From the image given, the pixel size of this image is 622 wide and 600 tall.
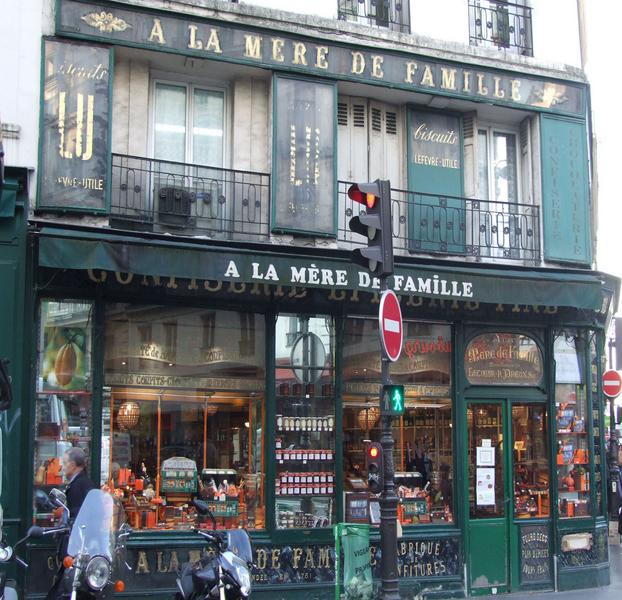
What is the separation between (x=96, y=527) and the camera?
25.9ft

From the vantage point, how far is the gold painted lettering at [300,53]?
12.4 m

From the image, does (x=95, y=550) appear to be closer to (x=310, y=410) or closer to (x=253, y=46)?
(x=310, y=410)

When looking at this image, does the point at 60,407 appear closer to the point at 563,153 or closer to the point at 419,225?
the point at 419,225

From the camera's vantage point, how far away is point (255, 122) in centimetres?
1262

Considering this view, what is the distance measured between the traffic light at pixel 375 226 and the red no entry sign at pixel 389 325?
0.29 meters

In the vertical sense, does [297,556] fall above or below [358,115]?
below

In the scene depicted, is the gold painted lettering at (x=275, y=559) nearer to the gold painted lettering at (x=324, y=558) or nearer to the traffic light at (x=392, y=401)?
the gold painted lettering at (x=324, y=558)

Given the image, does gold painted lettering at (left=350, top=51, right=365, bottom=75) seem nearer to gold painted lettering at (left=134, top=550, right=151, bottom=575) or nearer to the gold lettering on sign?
the gold lettering on sign

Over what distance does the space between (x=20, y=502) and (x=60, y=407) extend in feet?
3.81

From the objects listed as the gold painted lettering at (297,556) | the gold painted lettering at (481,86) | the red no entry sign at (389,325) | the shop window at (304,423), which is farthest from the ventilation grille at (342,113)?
the gold painted lettering at (297,556)

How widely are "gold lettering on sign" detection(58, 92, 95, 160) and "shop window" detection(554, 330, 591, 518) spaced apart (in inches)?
287

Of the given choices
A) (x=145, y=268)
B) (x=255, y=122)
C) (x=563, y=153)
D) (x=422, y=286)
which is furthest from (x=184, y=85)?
(x=563, y=153)

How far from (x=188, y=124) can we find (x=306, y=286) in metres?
2.88

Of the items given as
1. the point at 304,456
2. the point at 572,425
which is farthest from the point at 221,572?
the point at 572,425
